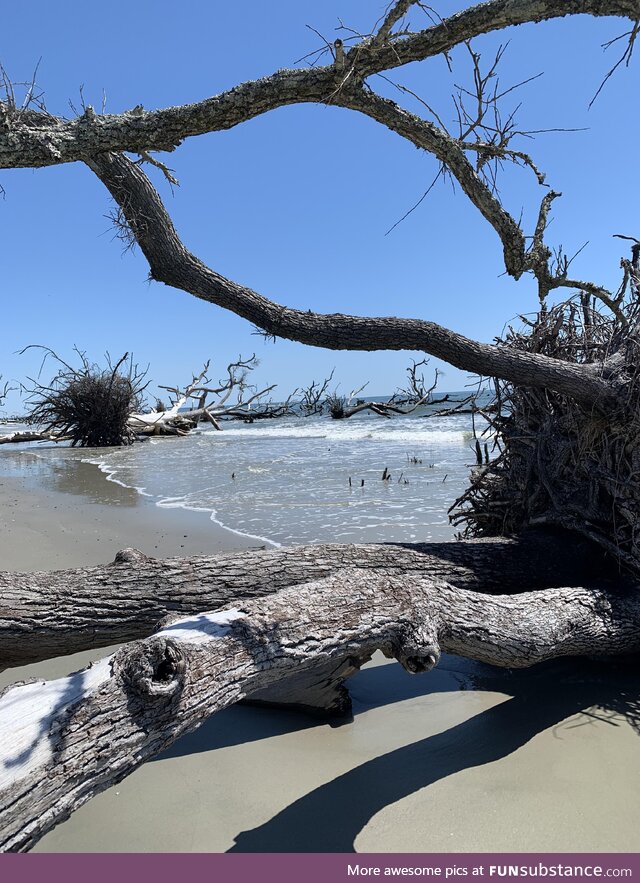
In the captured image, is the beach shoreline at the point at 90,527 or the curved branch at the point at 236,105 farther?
the beach shoreline at the point at 90,527

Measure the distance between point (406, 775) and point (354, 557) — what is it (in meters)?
1.25

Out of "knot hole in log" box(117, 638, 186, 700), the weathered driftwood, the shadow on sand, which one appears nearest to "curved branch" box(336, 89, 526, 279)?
the shadow on sand

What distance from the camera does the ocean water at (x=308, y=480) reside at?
7734 mm

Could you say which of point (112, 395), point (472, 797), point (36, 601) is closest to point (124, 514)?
point (36, 601)

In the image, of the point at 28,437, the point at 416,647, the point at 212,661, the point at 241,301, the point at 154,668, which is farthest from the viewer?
the point at 28,437

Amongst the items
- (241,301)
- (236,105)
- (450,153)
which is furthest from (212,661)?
(450,153)

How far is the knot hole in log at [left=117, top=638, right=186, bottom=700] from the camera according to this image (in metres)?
1.78

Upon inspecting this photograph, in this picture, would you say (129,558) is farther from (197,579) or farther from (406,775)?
(406,775)

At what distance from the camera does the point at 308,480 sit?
12.0 metres

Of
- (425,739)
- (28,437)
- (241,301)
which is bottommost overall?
(425,739)

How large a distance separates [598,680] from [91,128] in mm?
4154

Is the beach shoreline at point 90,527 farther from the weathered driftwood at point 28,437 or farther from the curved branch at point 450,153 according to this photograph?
the weathered driftwood at point 28,437

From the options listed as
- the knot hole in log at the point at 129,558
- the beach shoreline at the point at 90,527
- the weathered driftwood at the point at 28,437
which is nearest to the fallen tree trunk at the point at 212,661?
the knot hole in log at the point at 129,558
